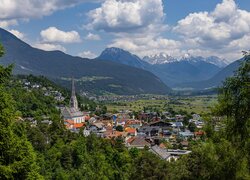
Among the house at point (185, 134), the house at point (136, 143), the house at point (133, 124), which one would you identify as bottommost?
the house at point (185, 134)

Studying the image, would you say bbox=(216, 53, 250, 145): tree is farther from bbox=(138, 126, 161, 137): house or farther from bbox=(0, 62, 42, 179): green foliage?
bbox=(138, 126, 161, 137): house

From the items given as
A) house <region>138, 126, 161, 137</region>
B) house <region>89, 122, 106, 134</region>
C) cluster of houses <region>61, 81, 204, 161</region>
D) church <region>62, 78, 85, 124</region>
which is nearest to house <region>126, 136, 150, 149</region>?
cluster of houses <region>61, 81, 204, 161</region>

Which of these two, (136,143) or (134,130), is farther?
(134,130)

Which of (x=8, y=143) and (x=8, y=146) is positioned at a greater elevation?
(x=8, y=143)

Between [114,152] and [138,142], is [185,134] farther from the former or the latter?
[114,152]

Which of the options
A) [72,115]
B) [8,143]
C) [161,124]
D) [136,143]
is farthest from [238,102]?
[72,115]

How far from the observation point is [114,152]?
212 ft

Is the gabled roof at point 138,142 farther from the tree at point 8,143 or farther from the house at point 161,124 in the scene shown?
the tree at point 8,143

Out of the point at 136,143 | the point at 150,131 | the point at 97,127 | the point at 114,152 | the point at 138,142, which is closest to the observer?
the point at 114,152

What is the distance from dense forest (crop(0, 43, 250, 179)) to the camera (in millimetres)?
16359

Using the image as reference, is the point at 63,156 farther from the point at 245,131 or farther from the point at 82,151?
the point at 245,131

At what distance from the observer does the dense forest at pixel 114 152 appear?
16.4 m

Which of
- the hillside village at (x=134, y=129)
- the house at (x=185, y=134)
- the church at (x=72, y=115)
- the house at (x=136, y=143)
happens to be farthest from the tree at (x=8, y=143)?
the church at (x=72, y=115)

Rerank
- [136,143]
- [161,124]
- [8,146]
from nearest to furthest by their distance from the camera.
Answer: [8,146], [136,143], [161,124]
